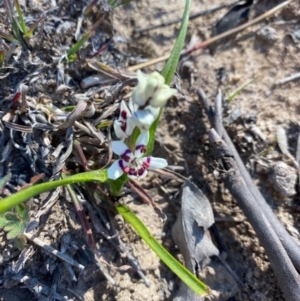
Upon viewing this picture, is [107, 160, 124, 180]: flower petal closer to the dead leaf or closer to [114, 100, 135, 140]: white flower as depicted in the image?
[114, 100, 135, 140]: white flower

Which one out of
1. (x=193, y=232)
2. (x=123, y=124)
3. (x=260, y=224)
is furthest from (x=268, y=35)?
(x=123, y=124)

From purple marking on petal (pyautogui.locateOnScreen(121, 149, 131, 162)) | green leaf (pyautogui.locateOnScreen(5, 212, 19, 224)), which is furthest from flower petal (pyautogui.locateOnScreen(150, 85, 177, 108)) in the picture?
green leaf (pyautogui.locateOnScreen(5, 212, 19, 224))

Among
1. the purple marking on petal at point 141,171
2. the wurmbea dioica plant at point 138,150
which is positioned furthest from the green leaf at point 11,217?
the purple marking on petal at point 141,171

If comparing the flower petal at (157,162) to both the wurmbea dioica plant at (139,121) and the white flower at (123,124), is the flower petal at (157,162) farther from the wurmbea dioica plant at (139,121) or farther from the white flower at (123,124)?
the white flower at (123,124)

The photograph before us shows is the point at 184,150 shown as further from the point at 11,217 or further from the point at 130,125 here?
the point at 11,217

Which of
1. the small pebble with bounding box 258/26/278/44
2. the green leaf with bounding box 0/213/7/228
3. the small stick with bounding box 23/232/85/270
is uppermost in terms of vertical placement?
the small pebble with bounding box 258/26/278/44

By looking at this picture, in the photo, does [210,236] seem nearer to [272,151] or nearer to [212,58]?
[272,151]

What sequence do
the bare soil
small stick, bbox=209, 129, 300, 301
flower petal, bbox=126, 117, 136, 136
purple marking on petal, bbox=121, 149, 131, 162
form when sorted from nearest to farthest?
flower petal, bbox=126, 117, 136, 136, purple marking on petal, bbox=121, 149, 131, 162, small stick, bbox=209, 129, 300, 301, the bare soil
